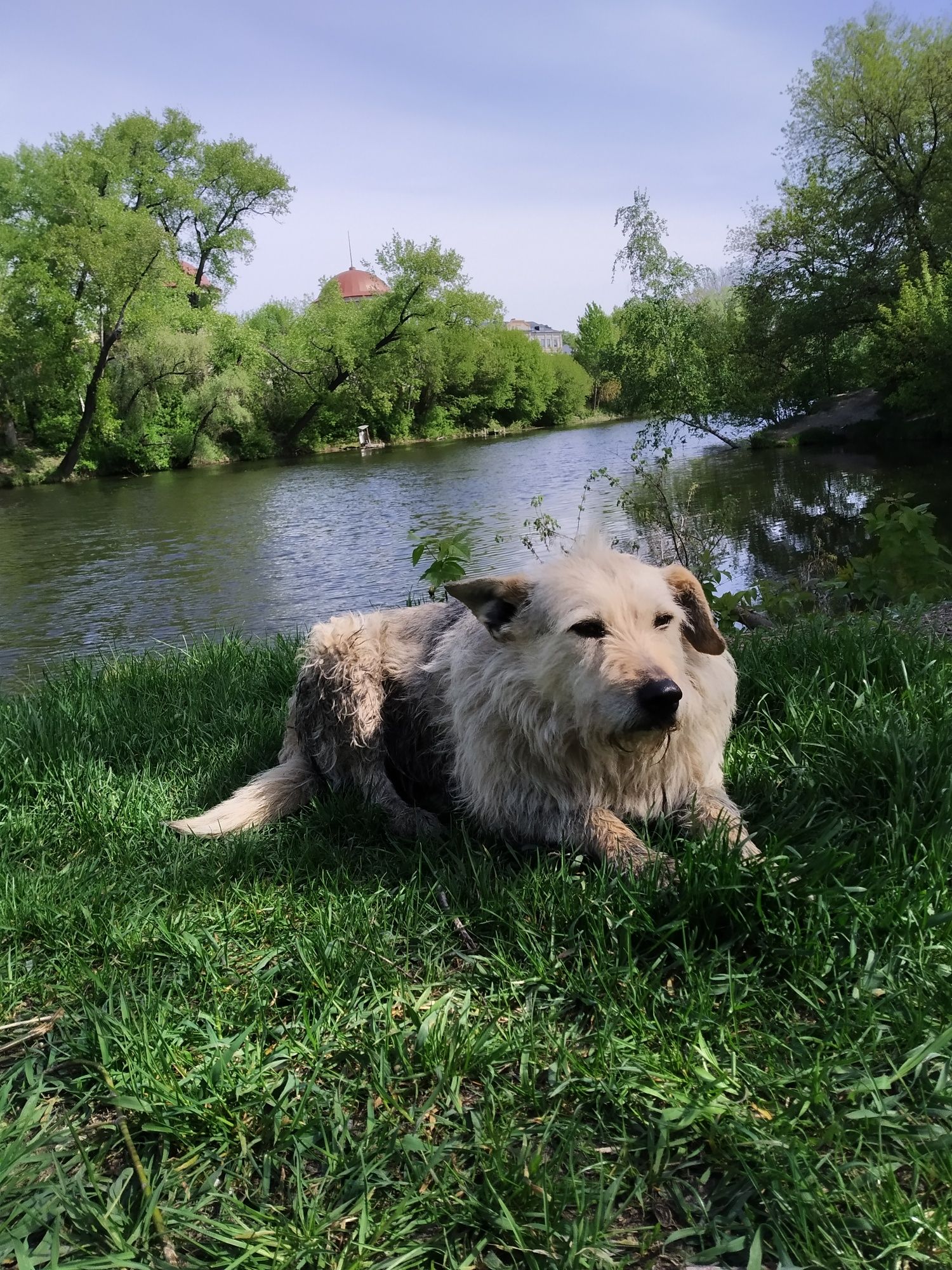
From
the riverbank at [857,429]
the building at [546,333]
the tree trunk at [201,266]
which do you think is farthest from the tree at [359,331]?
the building at [546,333]

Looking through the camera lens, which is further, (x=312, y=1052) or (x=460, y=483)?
(x=460, y=483)

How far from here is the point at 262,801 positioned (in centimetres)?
361

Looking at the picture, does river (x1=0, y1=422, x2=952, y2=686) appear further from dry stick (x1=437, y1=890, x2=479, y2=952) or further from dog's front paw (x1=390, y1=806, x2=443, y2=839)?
dry stick (x1=437, y1=890, x2=479, y2=952)

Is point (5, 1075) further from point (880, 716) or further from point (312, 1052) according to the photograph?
point (880, 716)

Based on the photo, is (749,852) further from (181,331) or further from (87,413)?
(181,331)

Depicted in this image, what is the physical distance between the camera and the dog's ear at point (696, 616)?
3008mm

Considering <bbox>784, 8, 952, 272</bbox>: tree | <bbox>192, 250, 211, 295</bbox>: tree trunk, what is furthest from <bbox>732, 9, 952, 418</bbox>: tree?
<bbox>192, 250, 211, 295</bbox>: tree trunk

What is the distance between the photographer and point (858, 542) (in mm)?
14234

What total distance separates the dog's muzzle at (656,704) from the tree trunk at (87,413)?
43370 millimetres

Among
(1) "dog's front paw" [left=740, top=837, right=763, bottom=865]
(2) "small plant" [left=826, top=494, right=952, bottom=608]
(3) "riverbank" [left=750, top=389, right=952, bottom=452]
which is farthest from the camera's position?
(3) "riverbank" [left=750, top=389, right=952, bottom=452]

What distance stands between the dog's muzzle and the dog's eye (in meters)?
0.29

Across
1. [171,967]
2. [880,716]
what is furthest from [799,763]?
[171,967]

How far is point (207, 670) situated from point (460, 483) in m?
24.4

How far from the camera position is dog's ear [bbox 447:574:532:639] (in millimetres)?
3000
